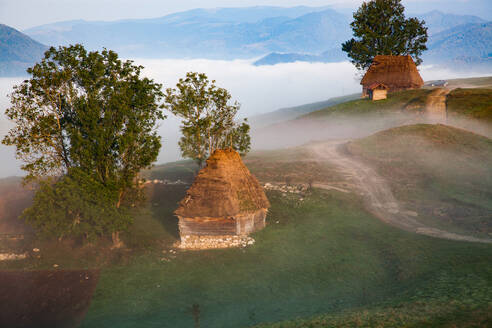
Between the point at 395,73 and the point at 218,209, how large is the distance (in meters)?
67.6

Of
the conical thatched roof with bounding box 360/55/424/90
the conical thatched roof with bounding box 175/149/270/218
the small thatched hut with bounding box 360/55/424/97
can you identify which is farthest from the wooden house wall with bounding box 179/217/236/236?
the conical thatched roof with bounding box 360/55/424/90

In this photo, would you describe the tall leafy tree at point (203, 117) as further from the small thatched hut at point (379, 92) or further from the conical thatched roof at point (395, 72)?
the conical thatched roof at point (395, 72)

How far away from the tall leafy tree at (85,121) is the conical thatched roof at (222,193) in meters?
4.75

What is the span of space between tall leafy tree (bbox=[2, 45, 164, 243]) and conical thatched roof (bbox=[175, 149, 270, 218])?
15.6 ft

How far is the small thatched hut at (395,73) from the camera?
260 feet

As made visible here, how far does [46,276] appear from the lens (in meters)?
24.9

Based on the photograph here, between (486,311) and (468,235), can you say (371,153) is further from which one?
(486,311)

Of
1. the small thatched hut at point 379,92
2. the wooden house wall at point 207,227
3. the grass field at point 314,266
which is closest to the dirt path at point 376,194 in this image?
the grass field at point 314,266

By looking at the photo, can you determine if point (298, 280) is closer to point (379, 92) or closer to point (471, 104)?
point (471, 104)

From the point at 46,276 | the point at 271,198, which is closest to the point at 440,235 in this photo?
the point at 271,198

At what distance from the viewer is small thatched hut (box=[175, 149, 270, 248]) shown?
93.3 ft

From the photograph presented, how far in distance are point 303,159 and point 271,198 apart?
1467 cm

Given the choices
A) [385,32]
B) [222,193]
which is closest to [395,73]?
[385,32]

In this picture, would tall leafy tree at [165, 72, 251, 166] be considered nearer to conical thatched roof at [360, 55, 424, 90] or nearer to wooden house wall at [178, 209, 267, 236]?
wooden house wall at [178, 209, 267, 236]
